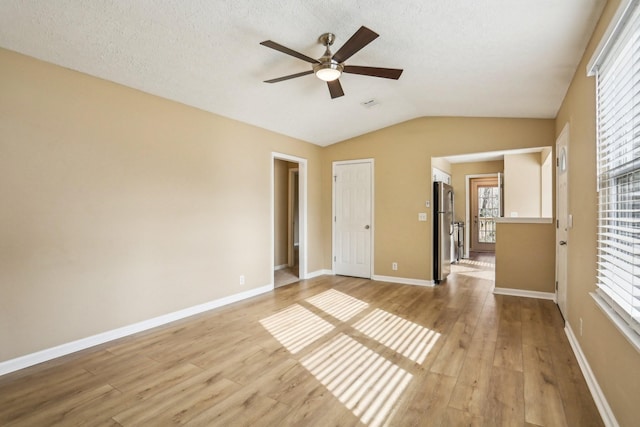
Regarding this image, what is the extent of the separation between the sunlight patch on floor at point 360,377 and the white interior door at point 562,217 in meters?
2.31

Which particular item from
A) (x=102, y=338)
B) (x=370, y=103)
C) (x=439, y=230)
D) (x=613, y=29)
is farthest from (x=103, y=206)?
(x=439, y=230)

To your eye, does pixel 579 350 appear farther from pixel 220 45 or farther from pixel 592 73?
pixel 220 45

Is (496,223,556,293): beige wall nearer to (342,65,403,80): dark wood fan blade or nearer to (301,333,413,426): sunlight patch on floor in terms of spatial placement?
(301,333,413,426): sunlight patch on floor

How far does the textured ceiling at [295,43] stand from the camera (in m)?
2.22

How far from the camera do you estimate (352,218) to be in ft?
19.2

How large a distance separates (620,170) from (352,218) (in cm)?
428

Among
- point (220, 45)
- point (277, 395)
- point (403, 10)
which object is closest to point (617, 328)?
point (277, 395)

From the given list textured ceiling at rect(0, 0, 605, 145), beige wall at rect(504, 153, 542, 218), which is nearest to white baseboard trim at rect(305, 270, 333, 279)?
textured ceiling at rect(0, 0, 605, 145)

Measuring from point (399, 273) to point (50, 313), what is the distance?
4553 mm

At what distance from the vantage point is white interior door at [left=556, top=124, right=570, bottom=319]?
3.43m

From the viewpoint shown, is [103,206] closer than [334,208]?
Yes

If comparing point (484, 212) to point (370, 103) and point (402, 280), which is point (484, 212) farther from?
point (370, 103)

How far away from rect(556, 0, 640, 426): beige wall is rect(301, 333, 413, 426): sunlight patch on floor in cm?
118

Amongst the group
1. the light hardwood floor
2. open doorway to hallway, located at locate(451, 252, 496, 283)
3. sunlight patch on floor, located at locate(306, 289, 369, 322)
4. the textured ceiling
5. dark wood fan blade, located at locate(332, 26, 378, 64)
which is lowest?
the light hardwood floor
